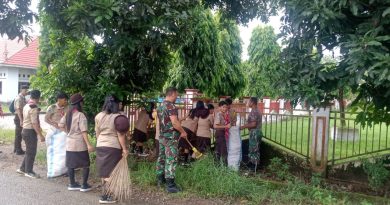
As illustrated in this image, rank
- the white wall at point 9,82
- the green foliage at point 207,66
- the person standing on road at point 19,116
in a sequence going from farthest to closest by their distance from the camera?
1. the white wall at point 9,82
2. the green foliage at point 207,66
3. the person standing on road at point 19,116

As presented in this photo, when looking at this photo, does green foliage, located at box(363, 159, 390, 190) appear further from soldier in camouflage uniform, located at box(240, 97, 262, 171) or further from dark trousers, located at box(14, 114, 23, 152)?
dark trousers, located at box(14, 114, 23, 152)

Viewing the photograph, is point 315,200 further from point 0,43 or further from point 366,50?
point 0,43

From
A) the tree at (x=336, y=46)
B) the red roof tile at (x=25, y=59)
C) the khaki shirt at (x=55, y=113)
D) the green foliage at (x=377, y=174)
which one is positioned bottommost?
the green foliage at (x=377, y=174)

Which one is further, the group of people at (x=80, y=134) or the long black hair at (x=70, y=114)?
the long black hair at (x=70, y=114)

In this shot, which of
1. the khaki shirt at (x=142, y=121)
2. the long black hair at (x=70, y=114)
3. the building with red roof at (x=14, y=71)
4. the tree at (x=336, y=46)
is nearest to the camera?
the tree at (x=336, y=46)

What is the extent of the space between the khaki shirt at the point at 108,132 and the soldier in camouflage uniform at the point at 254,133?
2991 millimetres

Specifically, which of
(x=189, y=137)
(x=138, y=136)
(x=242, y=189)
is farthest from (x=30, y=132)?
(x=242, y=189)

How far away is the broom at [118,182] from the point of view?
5.64m

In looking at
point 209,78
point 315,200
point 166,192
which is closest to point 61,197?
point 166,192

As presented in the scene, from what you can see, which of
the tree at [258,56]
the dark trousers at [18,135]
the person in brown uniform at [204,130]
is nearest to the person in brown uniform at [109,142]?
the person in brown uniform at [204,130]

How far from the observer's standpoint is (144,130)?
357 inches

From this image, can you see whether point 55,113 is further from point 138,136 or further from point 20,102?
point 20,102

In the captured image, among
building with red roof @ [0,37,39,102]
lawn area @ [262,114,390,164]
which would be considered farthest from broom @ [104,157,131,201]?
building with red roof @ [0,37,39,102]

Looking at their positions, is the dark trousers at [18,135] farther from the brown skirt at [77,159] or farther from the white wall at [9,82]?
the white wall at [9,82]
